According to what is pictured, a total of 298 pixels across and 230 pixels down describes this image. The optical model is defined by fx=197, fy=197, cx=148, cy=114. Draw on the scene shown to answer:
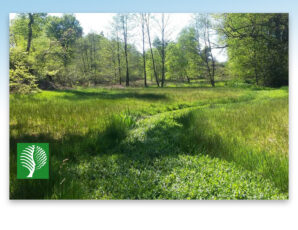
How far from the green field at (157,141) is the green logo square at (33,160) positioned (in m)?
0.08

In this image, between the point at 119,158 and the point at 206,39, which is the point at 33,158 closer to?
the point at 119,158

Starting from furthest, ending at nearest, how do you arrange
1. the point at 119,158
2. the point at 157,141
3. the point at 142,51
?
the point at 142,51 < the point at 157,141 < the point at 119,158

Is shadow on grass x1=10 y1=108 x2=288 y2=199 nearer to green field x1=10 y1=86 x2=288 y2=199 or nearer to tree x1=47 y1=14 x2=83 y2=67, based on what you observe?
green field x1=10 y1=86 x2=288 y2=199

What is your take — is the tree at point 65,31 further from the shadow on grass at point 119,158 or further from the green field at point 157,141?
the shadow on grass at point 119,158

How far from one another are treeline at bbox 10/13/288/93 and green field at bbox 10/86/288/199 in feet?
0.78

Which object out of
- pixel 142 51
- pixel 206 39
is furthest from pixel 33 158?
pixel 206 39

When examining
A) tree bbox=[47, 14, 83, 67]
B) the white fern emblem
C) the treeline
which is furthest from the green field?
tree bbox=[47, 14, 83, 67]

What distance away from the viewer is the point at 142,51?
3.11 metres

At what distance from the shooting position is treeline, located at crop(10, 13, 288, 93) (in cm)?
301

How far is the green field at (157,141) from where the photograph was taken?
2.50m

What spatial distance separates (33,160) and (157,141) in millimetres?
1785

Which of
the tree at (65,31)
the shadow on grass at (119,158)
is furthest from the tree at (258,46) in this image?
the tree at (65,31)
